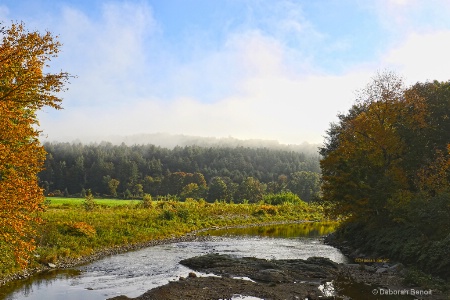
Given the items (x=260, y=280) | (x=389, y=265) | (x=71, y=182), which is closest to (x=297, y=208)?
(x=389, y=265)

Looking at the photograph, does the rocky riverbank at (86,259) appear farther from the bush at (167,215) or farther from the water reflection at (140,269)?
the bush at (167,215)

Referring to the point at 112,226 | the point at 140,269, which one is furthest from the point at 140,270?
the point at 112,226

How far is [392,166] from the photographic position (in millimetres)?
36875

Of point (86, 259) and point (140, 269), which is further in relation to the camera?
point (86, 259)

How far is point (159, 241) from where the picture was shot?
42.7 meters

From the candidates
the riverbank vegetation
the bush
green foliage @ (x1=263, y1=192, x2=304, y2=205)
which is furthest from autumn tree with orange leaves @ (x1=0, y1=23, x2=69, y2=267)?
green foliage @ (x1=263, y1=192, x2=304, y2=205)

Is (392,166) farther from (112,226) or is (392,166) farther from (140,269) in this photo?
(112,226)

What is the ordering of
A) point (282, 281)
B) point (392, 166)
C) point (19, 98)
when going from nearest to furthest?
point (19, 98)
point (282, 281)
point (392, 166)

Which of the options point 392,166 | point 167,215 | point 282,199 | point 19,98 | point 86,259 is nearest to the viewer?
point 19,98

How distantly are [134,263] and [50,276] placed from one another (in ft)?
22.4

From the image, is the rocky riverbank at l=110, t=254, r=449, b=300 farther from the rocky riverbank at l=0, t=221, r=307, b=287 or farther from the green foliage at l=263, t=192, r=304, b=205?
the green foliage at l=263, t=192, r=304, b=205

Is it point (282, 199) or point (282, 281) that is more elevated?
point (282, 199)

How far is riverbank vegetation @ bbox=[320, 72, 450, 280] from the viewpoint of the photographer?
31.1 m

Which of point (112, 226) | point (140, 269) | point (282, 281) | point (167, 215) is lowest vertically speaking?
point (140, 269)
